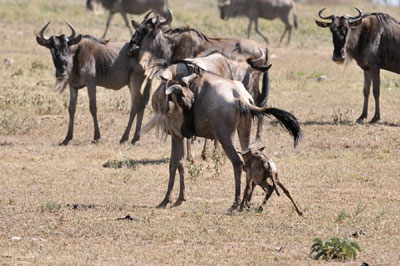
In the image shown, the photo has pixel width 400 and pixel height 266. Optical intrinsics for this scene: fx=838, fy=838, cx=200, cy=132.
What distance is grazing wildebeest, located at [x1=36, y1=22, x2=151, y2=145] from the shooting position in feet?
40.8

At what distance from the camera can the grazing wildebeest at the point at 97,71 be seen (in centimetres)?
1244

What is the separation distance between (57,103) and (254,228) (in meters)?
8.08

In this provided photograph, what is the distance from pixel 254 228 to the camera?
732cm

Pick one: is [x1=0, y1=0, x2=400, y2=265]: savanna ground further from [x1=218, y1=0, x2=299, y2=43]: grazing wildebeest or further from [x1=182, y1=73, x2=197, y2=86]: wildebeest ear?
[x1=218, y1=0, x2=299, y2=43]: grazing wildebeest

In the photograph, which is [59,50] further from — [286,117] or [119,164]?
[286,117]

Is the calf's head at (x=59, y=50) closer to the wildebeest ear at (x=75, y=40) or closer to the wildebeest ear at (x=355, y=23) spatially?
the wildebeest ear at (x=75, y=40)

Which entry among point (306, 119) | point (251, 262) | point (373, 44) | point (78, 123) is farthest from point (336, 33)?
point (251, 262)

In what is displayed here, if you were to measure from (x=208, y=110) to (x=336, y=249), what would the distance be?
2.12 meters

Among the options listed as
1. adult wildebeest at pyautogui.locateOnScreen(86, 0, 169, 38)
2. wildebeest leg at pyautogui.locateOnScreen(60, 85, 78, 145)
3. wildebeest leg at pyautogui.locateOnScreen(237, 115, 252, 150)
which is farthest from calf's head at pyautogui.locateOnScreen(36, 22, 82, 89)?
adult wildebeest at pyautogui.locateOnScreen(86, 0, 169, 38)

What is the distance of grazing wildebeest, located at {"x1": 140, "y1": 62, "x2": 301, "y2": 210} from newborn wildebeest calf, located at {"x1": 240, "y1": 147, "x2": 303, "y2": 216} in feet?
0.53

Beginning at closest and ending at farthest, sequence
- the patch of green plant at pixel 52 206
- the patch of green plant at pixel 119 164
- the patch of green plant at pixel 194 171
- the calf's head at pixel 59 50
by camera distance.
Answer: the patch of green plant at pixel 52 206 → the patch of green plant at pixel 194 171 → the patch of green plant at pixel 119 164 → the calf's head at pixel 59 50

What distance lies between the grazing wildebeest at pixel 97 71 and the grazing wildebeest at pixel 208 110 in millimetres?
4530

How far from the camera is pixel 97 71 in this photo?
500 inches

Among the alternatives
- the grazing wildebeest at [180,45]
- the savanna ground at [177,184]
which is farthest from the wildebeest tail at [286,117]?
the grazing wildebeest at [180,45]
